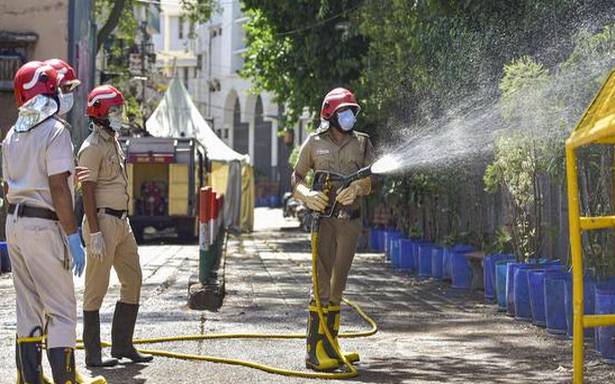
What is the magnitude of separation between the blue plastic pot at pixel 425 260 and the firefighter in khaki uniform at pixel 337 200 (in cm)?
973

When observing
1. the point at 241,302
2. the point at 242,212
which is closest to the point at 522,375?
the point at 241,302

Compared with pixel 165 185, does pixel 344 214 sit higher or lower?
lower

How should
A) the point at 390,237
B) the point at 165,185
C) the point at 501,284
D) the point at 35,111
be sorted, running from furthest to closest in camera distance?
the point at 165,185 → the point at 390,237 → the point at 501,284 → the point at 35,111

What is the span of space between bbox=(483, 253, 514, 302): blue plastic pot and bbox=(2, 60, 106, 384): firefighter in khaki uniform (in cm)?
786

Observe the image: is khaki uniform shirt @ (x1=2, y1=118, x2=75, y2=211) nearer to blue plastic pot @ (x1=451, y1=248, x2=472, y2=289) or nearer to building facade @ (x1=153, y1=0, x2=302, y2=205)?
blue plastic pot @ (x1=451, y1=248, x2=472, y2=289)

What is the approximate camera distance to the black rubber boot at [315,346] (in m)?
8.82

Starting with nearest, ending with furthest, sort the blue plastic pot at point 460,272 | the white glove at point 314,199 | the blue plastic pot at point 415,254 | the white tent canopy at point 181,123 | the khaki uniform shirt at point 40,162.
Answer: the khaki uniform shirt at point 40,162 < the white glove at point 314,199 < the blue plastic pot at point 460,272 < the blue plastic pot at point 415,254 < the white tent canopy at point 181,123

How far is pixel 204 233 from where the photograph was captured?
14031 mm

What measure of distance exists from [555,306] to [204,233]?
4.46m

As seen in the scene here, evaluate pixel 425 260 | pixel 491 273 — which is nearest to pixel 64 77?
pixel 491 273

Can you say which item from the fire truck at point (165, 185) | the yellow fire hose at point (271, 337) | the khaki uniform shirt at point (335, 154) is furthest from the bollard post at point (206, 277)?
the fire truck at point (165, 185)

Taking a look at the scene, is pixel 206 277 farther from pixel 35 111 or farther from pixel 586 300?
pixel 35 111

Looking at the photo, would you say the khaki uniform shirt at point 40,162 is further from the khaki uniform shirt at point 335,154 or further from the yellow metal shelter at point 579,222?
the yellow metal shelter at point 579,222

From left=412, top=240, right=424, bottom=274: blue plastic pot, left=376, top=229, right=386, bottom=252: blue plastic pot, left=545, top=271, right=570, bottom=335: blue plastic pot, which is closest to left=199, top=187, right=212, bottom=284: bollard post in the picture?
left=545, top=271, right=570, bottom=335: blue plastic pot
